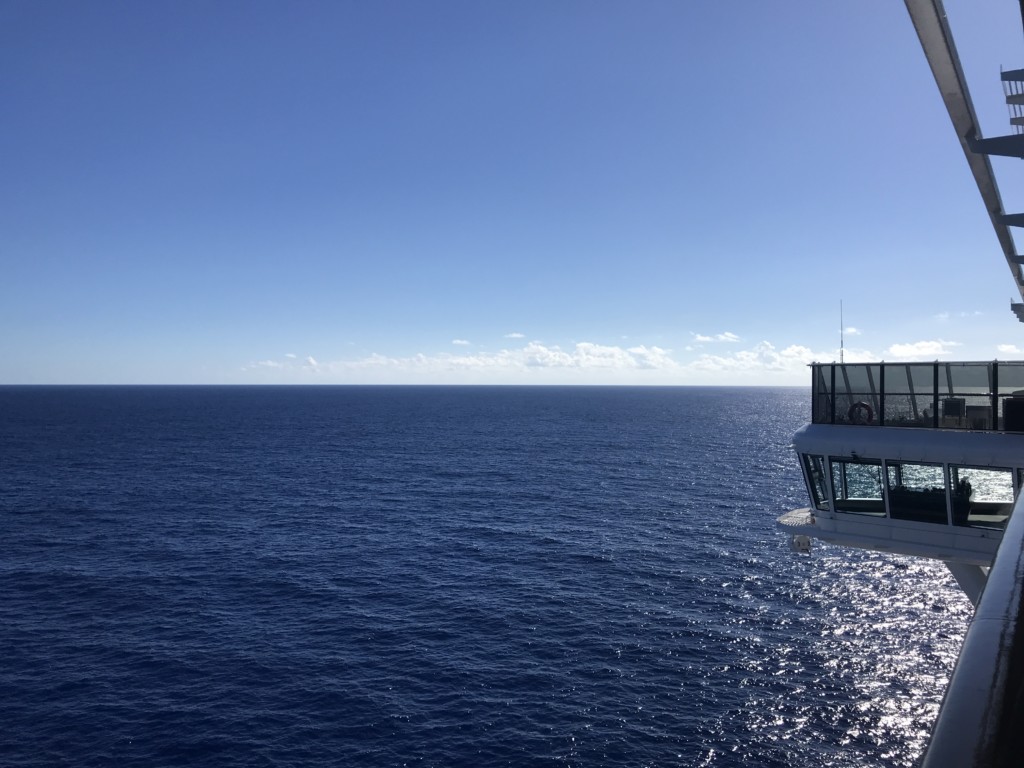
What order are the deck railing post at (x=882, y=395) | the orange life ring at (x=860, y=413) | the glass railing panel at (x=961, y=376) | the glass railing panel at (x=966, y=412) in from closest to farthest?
the glass railing panel at (x=966, y=412)
the glass railing panel at (x=961, y=376)
the deck railing post at (x=882, y=395)
the orange life ring at (x=860, y=413)

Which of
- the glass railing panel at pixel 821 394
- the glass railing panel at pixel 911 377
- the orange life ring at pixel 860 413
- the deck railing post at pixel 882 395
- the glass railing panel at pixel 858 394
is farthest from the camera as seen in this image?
the glass railing panel at pixel 821 394

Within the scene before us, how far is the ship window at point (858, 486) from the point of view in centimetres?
2261

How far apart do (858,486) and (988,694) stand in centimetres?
2309

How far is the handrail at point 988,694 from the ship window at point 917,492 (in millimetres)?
21221

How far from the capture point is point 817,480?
24016 mm

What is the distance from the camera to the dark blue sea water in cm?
3102

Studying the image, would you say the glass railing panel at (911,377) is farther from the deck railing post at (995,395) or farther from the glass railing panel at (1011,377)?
the glass railing panel at (1011,377)

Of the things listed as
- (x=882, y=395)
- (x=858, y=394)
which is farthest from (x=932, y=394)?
(x=858, y=394)

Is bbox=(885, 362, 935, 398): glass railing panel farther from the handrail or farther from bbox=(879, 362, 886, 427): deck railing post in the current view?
the handrail

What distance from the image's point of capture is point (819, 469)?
23.9 meters

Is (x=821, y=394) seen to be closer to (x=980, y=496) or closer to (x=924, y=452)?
(x=924, y=452)

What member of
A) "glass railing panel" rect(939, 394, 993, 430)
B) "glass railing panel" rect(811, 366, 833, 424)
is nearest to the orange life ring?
"glass railing panel" rect(811, 366, 833, 424)

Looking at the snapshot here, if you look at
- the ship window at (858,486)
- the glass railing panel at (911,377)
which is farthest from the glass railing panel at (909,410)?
the ship window at (858,486)

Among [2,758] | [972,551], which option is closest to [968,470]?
[972,551]
